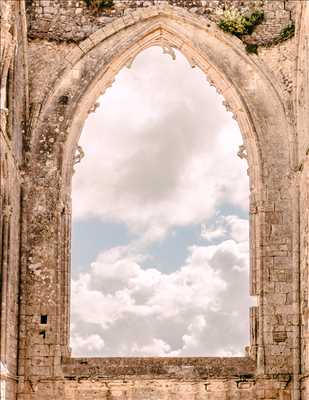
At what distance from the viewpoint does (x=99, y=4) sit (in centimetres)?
1742

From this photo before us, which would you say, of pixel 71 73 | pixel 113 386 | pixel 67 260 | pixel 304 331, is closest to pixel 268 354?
pixel 304 331

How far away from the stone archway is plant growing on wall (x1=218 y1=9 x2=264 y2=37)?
15 centimetres

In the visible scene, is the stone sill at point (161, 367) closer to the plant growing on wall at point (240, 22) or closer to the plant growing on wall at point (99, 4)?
the plant growing on wall at point (240, 22)

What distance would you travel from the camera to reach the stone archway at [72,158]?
16453 millimetres

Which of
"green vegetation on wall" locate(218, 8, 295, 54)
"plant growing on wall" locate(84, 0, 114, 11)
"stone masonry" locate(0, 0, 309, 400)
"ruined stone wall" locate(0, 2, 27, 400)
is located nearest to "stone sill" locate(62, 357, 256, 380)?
"stone masonry" locate(0, 0, 309, 400)

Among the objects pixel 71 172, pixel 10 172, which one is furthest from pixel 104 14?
pixel 10 172

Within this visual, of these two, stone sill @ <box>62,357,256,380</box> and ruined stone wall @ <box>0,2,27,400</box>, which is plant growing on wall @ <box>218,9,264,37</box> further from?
stone sill @ <box>62,357,256,380</box>

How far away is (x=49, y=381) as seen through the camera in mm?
16281

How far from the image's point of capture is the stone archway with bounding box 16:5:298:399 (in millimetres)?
16453

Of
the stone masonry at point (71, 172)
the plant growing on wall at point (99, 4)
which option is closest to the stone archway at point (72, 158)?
the stone masonry at point (71, 172)

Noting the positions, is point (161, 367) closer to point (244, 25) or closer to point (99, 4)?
point (244, 25)

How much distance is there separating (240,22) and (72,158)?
11.6ft

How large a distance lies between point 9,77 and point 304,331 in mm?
5858

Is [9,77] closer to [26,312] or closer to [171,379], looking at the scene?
[26,312]
